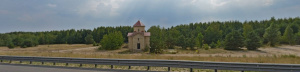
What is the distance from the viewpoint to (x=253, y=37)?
48344 millimetres

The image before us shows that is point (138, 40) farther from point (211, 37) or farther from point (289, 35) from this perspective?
point (289, 35)

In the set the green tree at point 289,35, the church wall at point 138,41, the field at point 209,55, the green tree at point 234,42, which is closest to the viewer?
the field at point 209,55

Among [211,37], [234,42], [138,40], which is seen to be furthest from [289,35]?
[138,40]

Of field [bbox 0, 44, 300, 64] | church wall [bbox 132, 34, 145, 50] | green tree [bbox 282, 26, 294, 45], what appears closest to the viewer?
field [bbox 0, 44, 300, 64]

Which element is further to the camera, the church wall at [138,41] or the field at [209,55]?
the church wall at [138,41]

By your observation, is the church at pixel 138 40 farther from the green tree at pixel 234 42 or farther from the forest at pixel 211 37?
the green tree at pixel 234 42

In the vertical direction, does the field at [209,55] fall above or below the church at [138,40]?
below

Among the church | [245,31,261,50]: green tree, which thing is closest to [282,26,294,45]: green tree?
Answer: [245,31,261,50]: green tree

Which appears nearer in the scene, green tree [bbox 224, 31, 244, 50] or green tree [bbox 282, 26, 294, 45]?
green tree [bbox 224, 31, 244, 50]

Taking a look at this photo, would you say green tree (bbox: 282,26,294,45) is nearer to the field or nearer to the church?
the field

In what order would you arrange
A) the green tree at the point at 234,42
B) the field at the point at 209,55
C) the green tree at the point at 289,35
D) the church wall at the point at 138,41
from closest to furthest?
1. the field at the point at 209,55
2. the church wall at the point at 138,41
3. the green tree at the point at 234,42
4. the green tree at the point at 289,35

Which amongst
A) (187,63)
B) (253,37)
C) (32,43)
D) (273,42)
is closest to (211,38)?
(273,42)

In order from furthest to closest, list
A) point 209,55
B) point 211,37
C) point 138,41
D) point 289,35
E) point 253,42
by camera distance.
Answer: point 211,37 → point 289,35 → point 253,42 → point 138,41 → point 209,55

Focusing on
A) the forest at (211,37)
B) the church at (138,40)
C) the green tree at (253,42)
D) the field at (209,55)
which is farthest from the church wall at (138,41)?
the green tree at (253,42)
